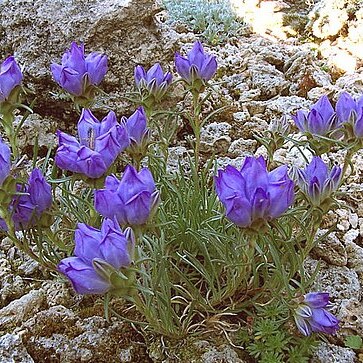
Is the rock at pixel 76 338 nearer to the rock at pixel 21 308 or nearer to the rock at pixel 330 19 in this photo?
the rock at pixel 21 308

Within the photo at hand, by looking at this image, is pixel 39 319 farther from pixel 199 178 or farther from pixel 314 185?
pixel 314 185

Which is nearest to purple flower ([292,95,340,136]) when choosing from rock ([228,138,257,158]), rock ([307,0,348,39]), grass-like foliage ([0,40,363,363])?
grass-like foliage ([0,40,363,363])

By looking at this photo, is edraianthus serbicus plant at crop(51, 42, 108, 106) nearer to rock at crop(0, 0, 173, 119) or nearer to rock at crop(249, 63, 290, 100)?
rock at crop(0, 0, 173, 119)

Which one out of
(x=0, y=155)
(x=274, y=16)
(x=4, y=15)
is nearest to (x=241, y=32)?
(x=274, y=16)

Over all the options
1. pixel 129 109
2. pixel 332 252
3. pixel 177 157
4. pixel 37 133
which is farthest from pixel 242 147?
pixel 37 133

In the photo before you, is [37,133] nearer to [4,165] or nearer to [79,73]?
[79,73]

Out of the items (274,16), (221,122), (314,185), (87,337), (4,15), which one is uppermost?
(4,15)
